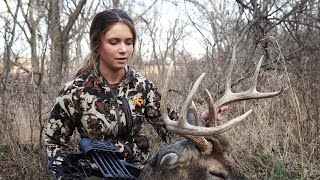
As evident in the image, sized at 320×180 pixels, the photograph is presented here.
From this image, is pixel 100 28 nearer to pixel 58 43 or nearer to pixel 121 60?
pixel 121 60

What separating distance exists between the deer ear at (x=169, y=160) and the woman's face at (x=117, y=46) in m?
0.89

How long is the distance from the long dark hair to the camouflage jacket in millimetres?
100

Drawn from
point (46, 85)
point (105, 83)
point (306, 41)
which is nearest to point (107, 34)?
point (105, 83)

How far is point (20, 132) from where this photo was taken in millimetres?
6242

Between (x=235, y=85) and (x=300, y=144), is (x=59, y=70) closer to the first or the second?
(x=235, y=85)

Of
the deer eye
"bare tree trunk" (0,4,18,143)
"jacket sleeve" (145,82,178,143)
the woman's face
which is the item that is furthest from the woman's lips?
"bare tree trunk" (0,4,18,143)

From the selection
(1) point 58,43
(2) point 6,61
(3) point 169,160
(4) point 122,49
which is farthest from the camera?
(1) point 58,43

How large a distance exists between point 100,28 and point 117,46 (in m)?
0.23

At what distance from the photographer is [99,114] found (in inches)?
151

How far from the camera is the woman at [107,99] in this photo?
151 inches

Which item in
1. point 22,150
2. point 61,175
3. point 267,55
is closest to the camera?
point 61,175

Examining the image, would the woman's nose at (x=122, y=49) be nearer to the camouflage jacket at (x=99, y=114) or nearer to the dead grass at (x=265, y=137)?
the camouflage jacket at (x=99, y=114)

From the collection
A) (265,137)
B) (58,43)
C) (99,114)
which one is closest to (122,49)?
(99,114)

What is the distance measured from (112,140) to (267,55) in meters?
4.44
